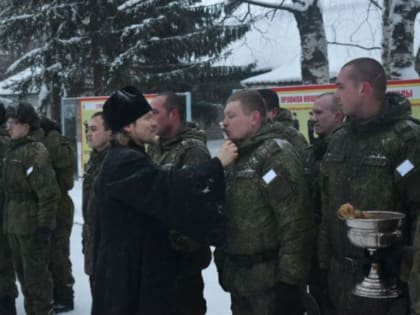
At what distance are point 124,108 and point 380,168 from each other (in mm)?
1410

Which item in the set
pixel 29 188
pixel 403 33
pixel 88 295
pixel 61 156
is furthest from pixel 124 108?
pixel 403 33

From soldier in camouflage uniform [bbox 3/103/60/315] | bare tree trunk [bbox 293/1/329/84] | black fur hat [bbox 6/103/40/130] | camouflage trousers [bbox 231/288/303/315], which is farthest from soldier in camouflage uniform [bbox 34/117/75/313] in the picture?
bare tree trunk [bbox 293/1/329/84]

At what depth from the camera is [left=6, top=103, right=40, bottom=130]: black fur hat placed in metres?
5.51

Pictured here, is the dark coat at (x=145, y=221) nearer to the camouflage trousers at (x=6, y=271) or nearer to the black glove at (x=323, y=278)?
the black glove at (x=323, y=278)

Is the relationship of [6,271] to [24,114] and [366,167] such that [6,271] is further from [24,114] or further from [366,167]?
[366,167]

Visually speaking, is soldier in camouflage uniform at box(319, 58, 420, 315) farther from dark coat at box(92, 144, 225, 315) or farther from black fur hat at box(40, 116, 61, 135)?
black fur hat at box(40, 116, 61, 135)

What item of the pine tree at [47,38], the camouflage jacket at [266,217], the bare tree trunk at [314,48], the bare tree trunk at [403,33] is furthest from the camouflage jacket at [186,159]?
the pine tree at [47,38]

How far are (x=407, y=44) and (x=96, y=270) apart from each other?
687 cm

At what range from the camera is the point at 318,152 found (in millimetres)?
4570

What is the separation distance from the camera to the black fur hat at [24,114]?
551 cm

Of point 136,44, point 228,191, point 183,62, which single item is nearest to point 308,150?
point 228,191

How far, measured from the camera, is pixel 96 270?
10.8 ft

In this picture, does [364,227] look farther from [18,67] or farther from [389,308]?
[18,67]

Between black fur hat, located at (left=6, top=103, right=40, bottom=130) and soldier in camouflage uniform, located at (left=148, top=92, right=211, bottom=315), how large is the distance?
5.11ft
